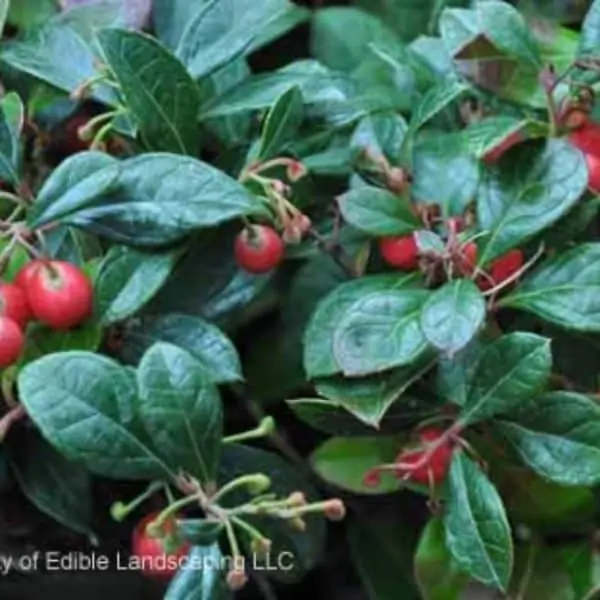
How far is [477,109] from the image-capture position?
99 centimetres

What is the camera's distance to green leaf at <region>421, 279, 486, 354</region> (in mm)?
798

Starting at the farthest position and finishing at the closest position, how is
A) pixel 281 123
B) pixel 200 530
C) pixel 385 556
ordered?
pixel 385 556 < pixel 281 123 < pixel 200 530

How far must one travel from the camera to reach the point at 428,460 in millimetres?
854

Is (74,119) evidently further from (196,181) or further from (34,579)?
(34,579)

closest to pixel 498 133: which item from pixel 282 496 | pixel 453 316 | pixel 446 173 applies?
pixel 446 173

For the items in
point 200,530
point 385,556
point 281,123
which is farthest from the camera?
Answer: point 385,556

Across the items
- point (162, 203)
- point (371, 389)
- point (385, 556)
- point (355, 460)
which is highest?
point (162, 203)

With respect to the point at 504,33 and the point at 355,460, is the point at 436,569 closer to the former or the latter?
the point at 355,460

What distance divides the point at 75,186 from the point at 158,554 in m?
0.20

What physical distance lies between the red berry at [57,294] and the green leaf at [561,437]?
249mm

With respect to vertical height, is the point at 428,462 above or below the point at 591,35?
below

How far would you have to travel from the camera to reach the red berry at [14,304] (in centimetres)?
82

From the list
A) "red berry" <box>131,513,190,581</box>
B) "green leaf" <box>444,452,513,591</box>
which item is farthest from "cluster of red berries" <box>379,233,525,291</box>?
"red berry" <box>131,513,190,581</box>

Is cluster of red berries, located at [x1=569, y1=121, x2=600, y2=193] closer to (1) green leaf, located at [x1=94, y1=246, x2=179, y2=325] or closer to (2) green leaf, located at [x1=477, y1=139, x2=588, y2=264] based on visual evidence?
(2) green leaf, located at [x1=477, y1=139, x2=588, y2=264]
